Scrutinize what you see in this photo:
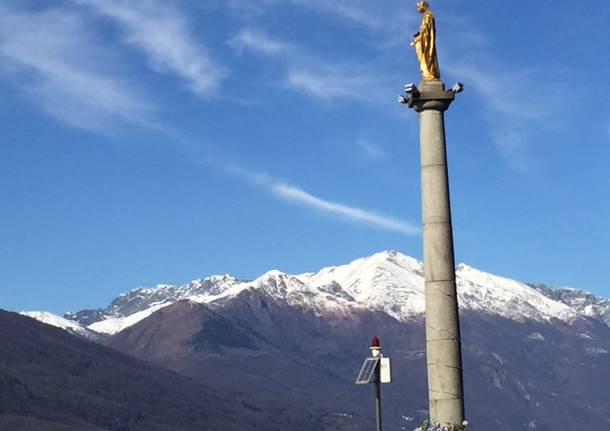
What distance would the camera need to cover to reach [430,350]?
3269 cm

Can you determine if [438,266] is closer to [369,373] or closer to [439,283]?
[439,283]

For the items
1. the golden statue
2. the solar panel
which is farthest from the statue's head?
the solar panel

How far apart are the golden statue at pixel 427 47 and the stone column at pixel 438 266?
0.61m

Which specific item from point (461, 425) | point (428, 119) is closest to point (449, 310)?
point (461, 425)

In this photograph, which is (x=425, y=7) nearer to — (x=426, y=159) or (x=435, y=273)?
(x=426, y=159)

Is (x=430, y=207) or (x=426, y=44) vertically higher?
(x=426, y=44)

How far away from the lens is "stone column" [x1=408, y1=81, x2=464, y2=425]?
Answer: 32.1m

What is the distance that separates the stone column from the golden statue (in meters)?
0.61

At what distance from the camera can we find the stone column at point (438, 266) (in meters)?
32.1

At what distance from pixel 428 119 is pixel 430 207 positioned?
8.62 ft

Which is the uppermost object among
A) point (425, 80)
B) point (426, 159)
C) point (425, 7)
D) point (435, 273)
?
point (425, 7)

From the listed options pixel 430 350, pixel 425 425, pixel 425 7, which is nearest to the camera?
pixel 425 425

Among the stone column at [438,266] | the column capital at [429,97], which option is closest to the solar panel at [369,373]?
the stone column at [438,266]

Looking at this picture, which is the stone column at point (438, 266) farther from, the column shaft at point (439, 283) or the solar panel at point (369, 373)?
the solar panel at point (369, 373)
